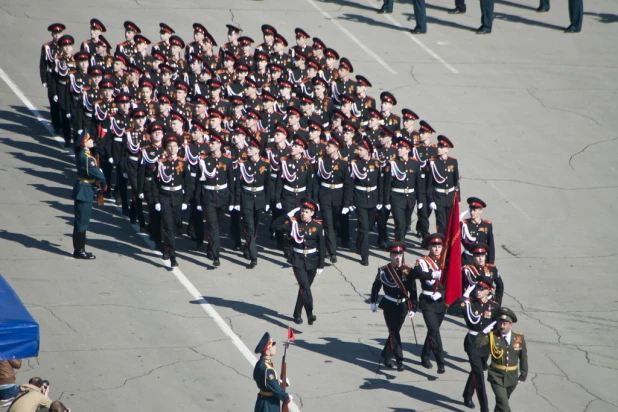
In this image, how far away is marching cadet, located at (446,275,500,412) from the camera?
12219 mm

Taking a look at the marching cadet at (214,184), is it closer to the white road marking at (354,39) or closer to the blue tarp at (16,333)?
the blue tarp at (16,333)

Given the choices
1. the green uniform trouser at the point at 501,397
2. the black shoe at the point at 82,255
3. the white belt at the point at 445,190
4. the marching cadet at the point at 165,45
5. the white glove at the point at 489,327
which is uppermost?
the marching cadet at the point at 165,45

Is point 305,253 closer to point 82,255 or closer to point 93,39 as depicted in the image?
point 82,255

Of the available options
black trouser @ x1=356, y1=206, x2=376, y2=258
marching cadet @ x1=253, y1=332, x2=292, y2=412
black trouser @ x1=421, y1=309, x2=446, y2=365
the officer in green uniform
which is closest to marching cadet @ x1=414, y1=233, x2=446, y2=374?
black trouser @ x1=421, y1=309, x2=446, y2=365

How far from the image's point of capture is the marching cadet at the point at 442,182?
17.1 m

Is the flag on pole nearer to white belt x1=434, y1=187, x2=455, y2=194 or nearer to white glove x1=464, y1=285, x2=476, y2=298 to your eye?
white glove x1=464, y1=285, x2=476, y2=298

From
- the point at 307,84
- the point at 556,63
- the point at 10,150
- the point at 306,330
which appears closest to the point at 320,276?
the point at 306,330

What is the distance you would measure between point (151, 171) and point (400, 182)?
3751 millimetres

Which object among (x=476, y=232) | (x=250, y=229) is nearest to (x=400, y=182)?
(x=476, y=232)

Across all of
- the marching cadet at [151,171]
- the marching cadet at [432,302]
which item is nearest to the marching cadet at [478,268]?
the marching cadet at [432,302]

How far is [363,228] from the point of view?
54.6 ft

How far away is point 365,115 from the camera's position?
19594mm

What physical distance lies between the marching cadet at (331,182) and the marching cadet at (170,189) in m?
2.01

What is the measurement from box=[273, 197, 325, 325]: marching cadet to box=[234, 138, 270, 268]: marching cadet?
6.55ft
